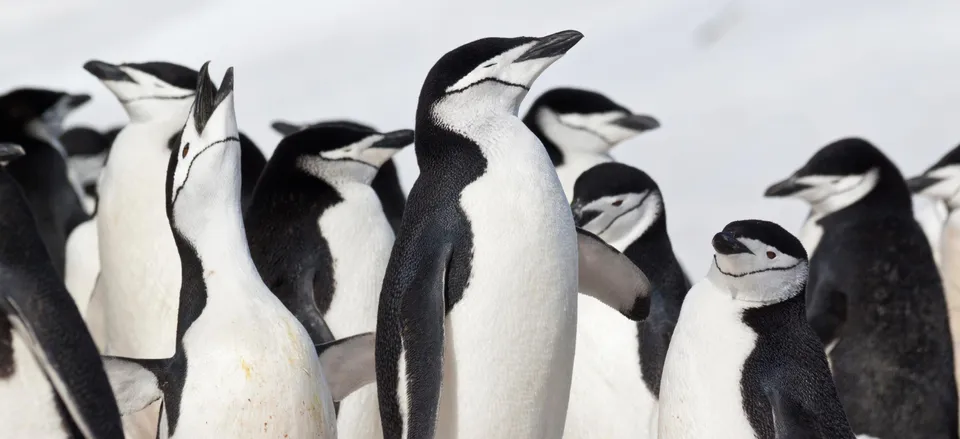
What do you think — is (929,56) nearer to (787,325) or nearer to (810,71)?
(810,71)

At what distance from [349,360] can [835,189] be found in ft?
8.02

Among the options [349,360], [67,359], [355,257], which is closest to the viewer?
[67,359]

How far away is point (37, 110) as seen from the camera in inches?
241

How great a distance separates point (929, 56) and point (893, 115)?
3917 mm

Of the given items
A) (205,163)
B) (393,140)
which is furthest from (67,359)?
(393,140)

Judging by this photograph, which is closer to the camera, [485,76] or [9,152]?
[9,152]

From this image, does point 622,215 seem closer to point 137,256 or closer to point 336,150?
point 336,150

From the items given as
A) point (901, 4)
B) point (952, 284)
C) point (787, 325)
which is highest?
point (787, 325)

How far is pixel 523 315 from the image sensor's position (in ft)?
10.0

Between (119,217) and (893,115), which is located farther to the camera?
(893,115)

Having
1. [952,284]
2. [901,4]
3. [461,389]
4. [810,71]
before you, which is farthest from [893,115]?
[461,389]

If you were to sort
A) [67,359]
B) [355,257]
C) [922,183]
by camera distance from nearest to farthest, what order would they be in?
[67,359] < [355,257] < [922,183]

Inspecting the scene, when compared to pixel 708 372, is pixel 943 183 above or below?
below

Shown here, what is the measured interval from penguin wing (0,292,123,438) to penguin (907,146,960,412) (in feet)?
14.6
